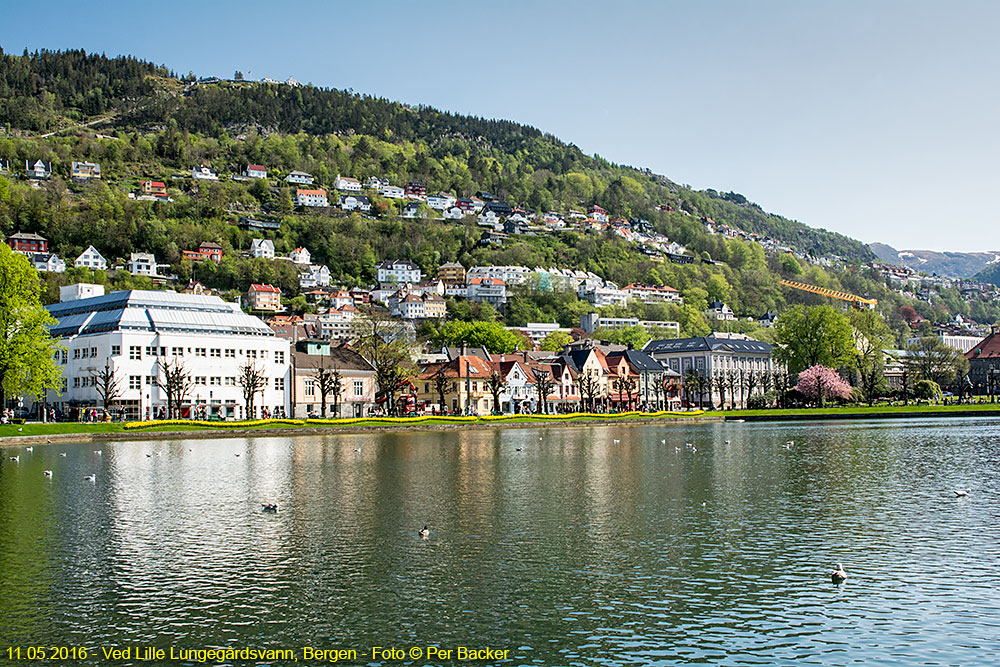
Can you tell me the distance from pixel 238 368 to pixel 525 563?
76.6 m

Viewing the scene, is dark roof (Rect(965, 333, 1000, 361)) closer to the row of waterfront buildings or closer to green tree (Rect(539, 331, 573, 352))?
the row of waterfront buildings

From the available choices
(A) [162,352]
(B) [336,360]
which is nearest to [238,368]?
(A) [162,352]

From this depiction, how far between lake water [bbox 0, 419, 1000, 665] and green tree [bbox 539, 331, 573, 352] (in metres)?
142

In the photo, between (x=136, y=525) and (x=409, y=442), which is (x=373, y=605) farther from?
(x=409, y=442)

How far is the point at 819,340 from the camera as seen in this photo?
108 metres

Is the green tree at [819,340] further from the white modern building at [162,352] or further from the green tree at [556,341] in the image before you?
the green tree at [556,341]

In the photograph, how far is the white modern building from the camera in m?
83.2

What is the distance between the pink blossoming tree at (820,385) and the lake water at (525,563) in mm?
71732

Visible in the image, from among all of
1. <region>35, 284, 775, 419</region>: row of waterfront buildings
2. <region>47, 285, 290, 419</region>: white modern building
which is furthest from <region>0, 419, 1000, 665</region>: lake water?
<region>35, 284, 775, 419</region>: row of waterfront buildings

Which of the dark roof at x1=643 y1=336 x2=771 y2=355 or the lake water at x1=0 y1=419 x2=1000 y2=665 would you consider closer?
the lake water at x1=0 y1=419 x2=1000 y2=665

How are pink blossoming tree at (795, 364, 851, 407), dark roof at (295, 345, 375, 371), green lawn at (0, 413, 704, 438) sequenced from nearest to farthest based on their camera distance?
1. green lawn at (0, 413, 704, 438)
2. dark roof at (295, 345, 375, 371)
3. pink blossoming tree at (795, 364, 851, 407)

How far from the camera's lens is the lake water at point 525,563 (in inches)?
567

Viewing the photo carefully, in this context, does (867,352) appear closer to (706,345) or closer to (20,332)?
(706,345)

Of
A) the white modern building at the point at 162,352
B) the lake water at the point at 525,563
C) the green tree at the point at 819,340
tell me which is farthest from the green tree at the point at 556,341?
the lake water at the point at 525,563
